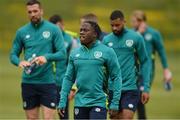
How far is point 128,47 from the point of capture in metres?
13.9

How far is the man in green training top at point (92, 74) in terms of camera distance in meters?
12.1

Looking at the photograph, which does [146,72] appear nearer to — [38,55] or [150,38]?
[38,55]

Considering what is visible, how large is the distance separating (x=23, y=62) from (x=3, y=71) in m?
21.2

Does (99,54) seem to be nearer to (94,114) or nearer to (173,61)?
(94,114)

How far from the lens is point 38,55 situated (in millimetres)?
14281

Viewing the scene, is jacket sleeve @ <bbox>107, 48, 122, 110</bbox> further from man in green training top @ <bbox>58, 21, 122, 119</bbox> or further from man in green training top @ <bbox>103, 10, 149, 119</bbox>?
man in green training top @ <bbox>103, 10, 149, 119</bbox>

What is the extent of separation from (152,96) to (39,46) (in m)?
13.7

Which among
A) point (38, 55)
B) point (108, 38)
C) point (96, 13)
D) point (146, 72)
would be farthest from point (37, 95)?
point (96, 13)

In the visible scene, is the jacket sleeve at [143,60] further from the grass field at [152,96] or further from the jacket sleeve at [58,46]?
the grass field at [152,96]

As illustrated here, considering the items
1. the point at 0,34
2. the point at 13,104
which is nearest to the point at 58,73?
the point at 13,104

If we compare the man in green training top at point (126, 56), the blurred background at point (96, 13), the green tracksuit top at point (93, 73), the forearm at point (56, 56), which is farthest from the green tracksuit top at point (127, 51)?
the blurred background at point (96, 13)

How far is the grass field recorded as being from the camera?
880 inches

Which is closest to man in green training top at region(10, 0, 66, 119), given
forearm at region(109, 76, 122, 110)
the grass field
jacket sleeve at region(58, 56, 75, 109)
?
jacket sleeve at region(58, 56, 75, 109)

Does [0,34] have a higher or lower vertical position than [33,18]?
lower
